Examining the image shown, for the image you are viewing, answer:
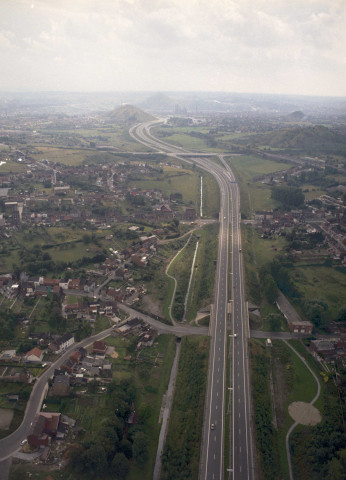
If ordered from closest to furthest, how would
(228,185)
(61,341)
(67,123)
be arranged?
(61,341), (228,185), (67,123)

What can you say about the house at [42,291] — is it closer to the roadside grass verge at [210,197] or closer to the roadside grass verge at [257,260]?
the roadside grass verge at [257,260]

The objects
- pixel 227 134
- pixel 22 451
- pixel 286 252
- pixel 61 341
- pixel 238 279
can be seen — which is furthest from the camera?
pixel 227 134

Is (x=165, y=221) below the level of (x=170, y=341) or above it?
above

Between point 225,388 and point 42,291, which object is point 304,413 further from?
point 42,291

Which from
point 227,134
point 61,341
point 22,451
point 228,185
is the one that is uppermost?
point 227,134

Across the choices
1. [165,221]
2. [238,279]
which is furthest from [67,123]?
[238,279]

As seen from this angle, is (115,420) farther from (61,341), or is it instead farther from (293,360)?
(293,360)

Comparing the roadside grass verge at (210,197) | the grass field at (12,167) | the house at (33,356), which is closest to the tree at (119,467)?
the house at (33,356)
